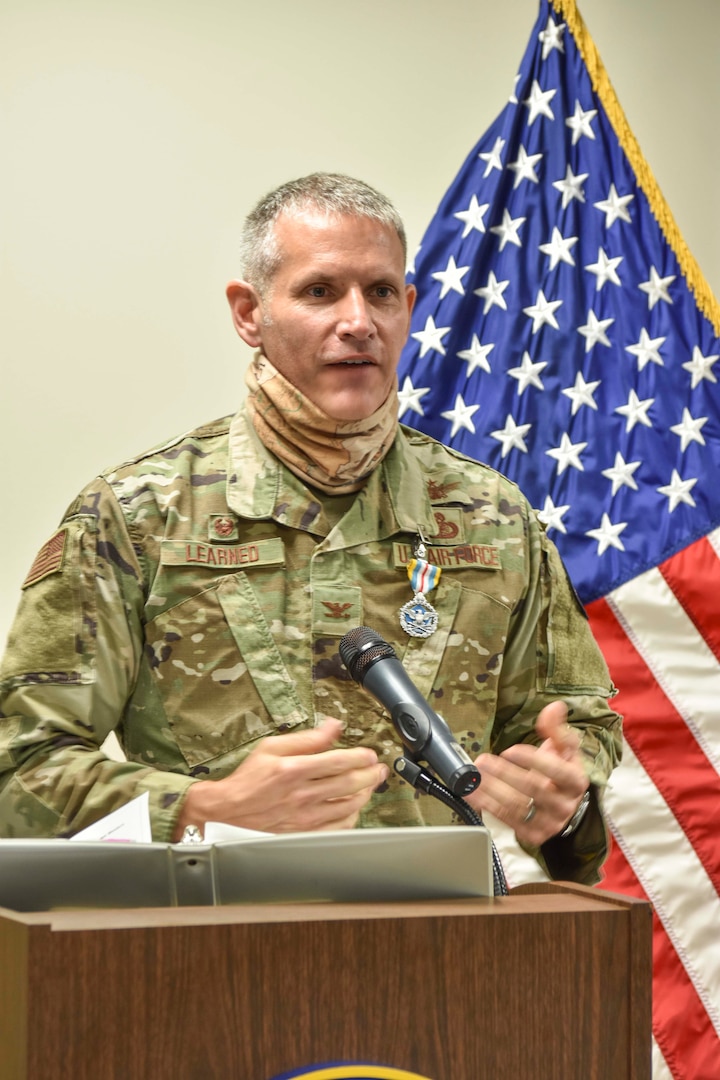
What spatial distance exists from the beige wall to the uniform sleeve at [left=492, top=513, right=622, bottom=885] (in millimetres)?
1161

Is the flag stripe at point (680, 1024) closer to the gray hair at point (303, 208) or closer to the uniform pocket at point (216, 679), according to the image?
the uniform pocket at point (216, 679)

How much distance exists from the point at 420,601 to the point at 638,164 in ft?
4.86

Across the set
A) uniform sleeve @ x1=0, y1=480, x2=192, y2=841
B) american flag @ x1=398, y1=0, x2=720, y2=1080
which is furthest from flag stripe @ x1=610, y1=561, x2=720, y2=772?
uniform sleeve @ x1=0, y1=480, x2=192, y2=841

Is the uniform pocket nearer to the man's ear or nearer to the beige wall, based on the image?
the man's ear

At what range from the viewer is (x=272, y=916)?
2.65ft

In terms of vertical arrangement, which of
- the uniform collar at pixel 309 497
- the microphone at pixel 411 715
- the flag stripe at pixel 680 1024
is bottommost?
the flag stripe at pixel 680 1024

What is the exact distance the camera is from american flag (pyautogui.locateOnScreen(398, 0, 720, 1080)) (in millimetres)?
2518

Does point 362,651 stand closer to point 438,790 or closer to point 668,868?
point 438,790

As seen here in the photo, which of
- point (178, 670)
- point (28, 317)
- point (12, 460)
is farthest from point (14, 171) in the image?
point (178, 670)

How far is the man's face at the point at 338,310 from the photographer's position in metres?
1.75

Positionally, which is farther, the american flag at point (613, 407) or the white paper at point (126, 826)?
the american flag at point (613, 407)

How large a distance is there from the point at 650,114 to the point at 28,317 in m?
1.66

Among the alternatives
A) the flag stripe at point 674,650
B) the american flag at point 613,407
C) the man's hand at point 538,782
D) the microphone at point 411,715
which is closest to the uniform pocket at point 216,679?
the man's hand at point 538,782

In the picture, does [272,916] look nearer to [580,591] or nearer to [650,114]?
[580,591]
